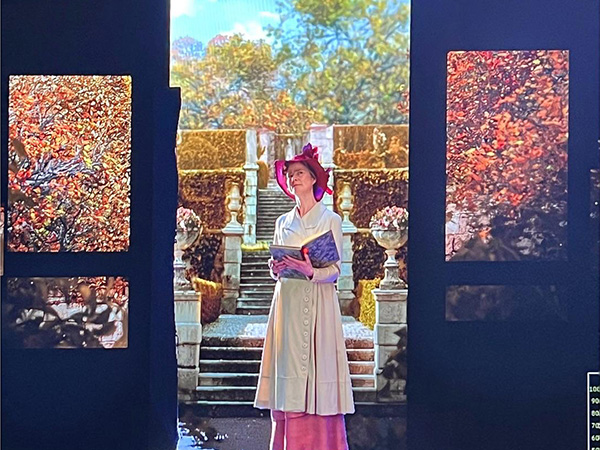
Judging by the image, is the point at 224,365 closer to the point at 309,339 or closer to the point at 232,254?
the point at 232,254

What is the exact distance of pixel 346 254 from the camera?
5.31 metres

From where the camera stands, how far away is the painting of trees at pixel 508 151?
504 cm

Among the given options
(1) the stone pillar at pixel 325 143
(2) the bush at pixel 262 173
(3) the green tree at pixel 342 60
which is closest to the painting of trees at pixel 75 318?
(2) the bush at pixel 262 173

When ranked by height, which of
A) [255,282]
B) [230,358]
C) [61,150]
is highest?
[61,150]

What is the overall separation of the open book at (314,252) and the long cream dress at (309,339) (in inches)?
1.8

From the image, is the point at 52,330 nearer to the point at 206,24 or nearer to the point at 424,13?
the point at 206,24

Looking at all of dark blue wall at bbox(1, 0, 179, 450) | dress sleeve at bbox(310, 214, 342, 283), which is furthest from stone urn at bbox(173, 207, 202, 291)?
dress sleeve at bbox(310, 214, 342, 283)

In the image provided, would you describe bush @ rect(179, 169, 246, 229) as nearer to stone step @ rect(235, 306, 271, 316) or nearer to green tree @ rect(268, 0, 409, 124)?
stone step @ rect(235, 306, 271, 316)

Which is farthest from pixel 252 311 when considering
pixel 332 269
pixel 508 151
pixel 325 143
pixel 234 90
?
pixel 508 151

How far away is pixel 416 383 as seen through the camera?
5.11 metres

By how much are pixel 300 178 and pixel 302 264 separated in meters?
0.44

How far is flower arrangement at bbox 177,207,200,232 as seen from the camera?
17.2ft

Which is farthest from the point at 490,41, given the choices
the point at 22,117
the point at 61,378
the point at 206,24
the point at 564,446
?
the point at 61,378

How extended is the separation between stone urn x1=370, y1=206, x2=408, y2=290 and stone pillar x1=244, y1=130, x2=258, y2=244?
739 millimetres
